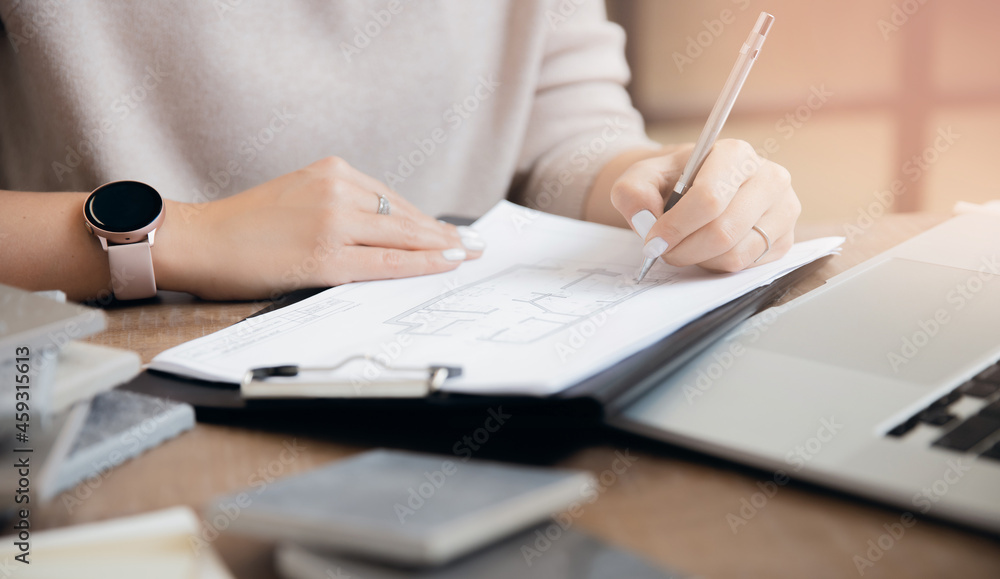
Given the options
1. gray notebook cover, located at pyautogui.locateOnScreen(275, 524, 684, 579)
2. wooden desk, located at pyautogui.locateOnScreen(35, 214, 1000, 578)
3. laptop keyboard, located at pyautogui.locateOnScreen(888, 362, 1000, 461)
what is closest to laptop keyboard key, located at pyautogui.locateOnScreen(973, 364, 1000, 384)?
laptop keyboard, located at pyautogui.locateOnScreen(888, 362, 1000, 461)

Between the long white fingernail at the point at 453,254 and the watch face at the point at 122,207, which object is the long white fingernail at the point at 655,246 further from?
the watch face at the point at 122,207

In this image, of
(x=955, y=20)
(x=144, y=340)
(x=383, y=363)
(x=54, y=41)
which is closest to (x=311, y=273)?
(x=144, y=340)

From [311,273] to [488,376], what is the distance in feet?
1.11

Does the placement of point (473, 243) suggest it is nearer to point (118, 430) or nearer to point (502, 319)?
point (502, 319)

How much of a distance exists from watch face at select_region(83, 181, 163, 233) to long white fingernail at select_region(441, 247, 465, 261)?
0.27 meters

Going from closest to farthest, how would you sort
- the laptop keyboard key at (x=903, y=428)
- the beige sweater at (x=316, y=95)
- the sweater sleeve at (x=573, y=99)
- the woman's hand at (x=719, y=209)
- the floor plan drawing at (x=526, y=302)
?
the laptop keyboard key at (x=903, y=428), the floor plan drawing at (x=526, y=302), the woman's hand at (x=719, y=209), the beige sweater at (x=316, y=95), the sweater sleeve at (x=573, y=99)

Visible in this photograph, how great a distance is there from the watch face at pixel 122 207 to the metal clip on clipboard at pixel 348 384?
331 mm

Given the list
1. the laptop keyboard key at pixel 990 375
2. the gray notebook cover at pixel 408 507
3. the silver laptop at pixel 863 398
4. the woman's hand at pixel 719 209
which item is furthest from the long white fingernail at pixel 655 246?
the gray notebook cover at pixel 408 507

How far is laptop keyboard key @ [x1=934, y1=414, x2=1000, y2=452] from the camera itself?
12.6 inches

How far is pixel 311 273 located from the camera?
67 cm

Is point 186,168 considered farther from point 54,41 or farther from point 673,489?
point 673,489

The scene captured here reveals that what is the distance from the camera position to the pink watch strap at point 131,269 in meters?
0.66

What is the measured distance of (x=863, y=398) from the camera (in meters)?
0.38

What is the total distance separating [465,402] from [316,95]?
79 centimetres
